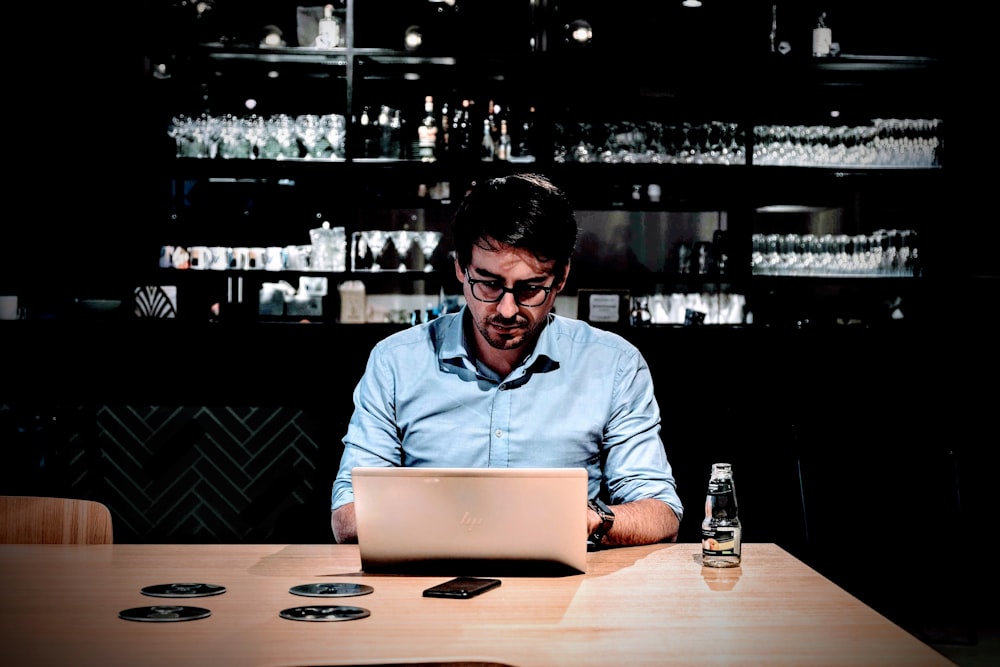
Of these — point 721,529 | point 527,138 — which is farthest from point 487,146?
point 721,529

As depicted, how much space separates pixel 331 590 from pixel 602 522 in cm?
56

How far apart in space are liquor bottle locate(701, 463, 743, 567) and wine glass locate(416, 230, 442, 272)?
3356 mm

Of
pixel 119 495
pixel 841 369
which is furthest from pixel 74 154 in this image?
pixel 841 369

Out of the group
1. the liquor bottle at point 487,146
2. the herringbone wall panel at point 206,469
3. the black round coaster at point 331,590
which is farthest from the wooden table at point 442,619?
the liquor bottle at point 487,146

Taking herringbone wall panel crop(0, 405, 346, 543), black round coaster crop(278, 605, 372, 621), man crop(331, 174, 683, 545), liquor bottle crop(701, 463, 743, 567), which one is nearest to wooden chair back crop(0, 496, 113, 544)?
man crop(331, 174, 683, 545)

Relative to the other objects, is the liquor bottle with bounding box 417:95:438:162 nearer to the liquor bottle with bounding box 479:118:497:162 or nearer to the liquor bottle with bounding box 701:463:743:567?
the liquor bottle with bounding box 479:118:497:162

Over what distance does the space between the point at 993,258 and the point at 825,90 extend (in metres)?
1.19

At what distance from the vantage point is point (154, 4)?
5125 mm

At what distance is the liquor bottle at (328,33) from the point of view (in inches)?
201

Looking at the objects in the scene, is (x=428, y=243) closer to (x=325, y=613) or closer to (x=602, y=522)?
(x=602, y=522)

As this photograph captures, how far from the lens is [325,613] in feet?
5.00

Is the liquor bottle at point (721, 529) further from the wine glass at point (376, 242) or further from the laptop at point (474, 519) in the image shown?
the wine glass at point (376, 242)

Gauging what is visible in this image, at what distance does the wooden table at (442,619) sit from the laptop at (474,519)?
0.04 m

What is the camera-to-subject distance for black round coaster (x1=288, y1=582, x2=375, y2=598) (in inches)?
64.6
